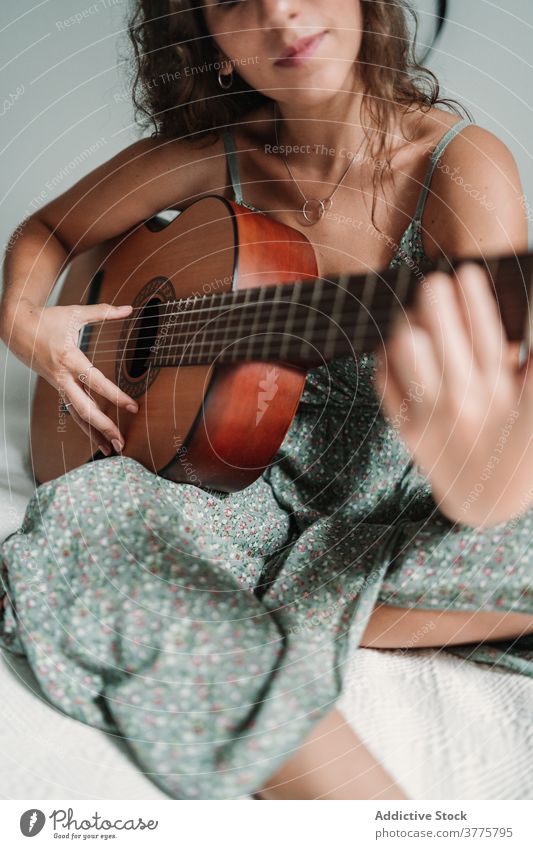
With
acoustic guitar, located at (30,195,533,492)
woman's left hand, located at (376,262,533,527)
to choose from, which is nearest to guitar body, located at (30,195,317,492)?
acoustic guitar, located at (30,195,533,492)

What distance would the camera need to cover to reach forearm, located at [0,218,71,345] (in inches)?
20.7

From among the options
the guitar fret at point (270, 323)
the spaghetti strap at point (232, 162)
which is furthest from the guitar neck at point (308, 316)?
the spaghetti strap at point (232, 162)

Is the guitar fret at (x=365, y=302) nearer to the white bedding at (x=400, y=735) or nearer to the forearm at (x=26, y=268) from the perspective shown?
the white bedding at (x=400, y=735)

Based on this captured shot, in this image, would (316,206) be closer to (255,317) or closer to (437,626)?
(255,317)

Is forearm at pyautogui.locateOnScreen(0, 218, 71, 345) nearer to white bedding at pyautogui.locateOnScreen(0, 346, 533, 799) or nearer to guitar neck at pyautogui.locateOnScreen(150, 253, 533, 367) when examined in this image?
guitar neck at pyautogui.locateOnScreen(150, 253, 533, 367)

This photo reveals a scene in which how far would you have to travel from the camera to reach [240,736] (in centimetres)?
31

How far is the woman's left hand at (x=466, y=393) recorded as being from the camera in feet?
0.99

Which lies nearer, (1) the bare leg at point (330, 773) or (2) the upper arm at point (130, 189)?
(1) the bare leg at point (330, 773)

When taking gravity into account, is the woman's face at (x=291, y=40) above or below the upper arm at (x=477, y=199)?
above

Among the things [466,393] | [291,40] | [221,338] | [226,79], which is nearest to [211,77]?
[226,79]

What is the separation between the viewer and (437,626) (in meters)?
0.36

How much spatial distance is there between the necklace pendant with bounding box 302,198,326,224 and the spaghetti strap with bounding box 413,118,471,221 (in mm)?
73

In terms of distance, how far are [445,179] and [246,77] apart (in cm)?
17
